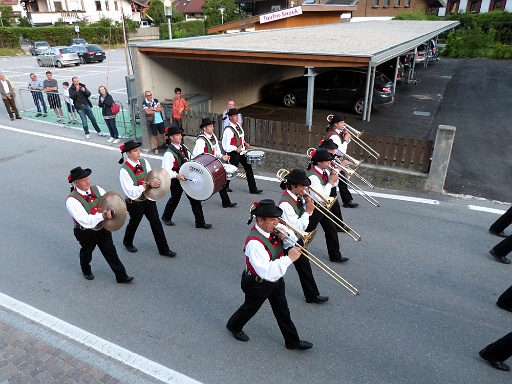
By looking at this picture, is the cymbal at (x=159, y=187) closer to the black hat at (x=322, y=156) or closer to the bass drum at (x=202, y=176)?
the bass drum at (x=202, y=176)

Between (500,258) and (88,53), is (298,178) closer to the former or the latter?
(500,258)

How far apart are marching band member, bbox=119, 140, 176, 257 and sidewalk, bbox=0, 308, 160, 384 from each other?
198 centimetres

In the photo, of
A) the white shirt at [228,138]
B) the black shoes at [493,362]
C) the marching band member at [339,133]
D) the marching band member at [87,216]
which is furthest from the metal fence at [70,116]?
the black shoes at [493,362]

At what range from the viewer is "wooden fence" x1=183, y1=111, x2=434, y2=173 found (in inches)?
324

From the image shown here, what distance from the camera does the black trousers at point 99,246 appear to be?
5145 millimetres

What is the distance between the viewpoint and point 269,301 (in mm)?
4168

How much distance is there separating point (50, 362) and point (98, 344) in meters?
0.51

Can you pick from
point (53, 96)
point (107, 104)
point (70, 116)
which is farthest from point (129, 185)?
point (53, 96)

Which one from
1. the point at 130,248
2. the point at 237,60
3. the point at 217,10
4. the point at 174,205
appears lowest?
the point at 130,248

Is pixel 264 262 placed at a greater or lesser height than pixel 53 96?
greater

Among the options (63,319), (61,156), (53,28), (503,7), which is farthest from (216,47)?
(503,7)

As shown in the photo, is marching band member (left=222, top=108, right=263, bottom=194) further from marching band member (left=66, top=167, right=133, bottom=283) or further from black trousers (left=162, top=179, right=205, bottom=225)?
marching band member (left=66, top=167, right=133, bottom=283)

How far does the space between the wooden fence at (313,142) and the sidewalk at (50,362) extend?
21.4 ft

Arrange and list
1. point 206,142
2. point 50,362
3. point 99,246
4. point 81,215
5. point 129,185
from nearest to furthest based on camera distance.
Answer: point 50,362 → point 81,215 → point 99,246 → point 129,185 → point 206,142
